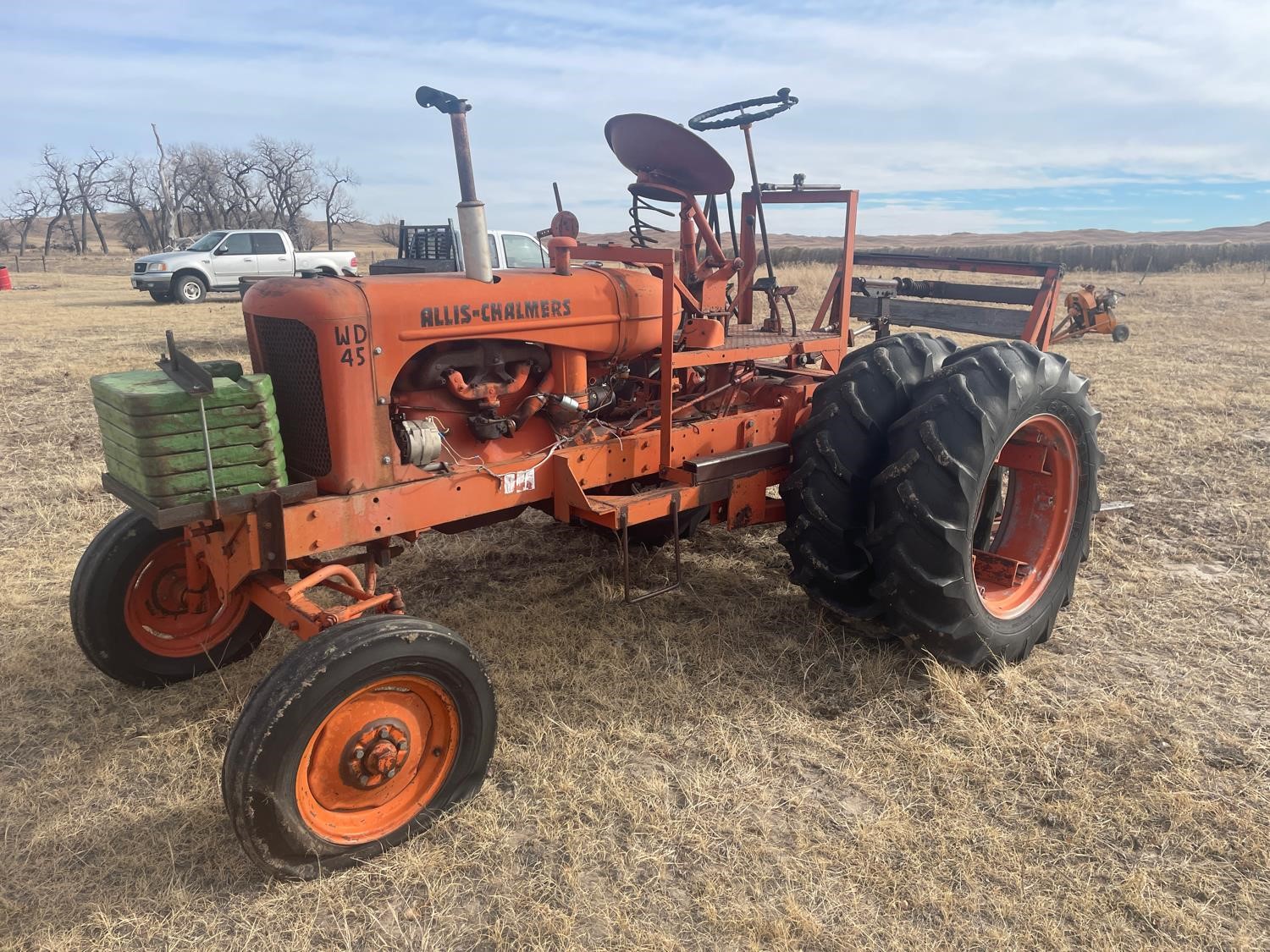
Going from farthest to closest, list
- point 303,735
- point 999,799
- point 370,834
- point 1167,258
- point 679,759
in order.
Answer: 1. point 1167,258
2. point 679,759
3. point 999,799
4. point 370,834
5. point 303,735

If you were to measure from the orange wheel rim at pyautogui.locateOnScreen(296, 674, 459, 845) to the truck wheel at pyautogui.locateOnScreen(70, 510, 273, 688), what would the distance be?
91cm

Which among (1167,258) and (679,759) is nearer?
(679,759)

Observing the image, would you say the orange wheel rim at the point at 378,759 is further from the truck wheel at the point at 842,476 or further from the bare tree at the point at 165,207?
the bare tree at the point at 165,207

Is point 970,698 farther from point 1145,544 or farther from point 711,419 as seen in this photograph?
point 1145,544

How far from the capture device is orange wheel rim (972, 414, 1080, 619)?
3.95 metres

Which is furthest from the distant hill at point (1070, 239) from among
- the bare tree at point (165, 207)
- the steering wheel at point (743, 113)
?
the steering wheel at point (743, 113)

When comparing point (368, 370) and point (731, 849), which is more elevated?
point (368, 370)

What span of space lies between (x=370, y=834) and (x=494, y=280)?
6.43 feet

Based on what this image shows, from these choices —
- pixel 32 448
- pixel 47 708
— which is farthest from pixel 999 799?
pixel 32 448

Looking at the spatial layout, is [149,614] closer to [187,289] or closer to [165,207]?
[187,289]

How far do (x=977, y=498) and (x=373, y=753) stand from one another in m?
2.41

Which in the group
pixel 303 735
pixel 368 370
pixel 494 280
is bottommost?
pixel 303 735

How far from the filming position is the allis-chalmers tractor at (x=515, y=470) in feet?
8.66

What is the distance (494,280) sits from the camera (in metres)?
3.29
